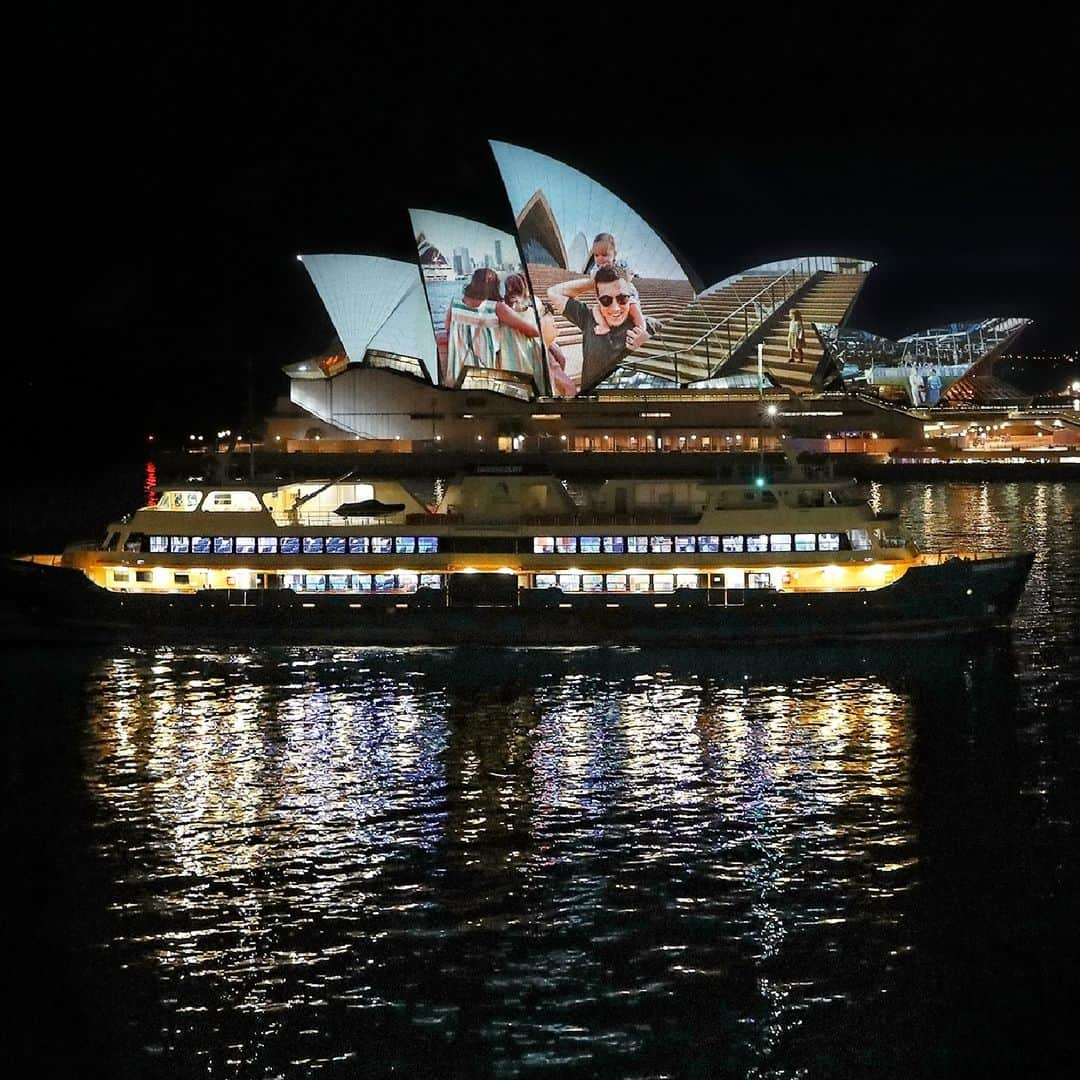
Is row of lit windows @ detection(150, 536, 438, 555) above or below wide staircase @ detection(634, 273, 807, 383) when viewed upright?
below

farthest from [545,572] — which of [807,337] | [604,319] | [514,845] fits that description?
[807,337]

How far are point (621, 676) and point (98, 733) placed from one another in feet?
29.0

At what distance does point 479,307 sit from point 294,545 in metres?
65.6

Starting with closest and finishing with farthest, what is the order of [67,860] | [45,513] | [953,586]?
[67,860], [953,586], [45,513]

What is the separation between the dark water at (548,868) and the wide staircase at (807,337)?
220 ft

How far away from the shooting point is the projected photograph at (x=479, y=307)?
302ft

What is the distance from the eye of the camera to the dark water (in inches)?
556

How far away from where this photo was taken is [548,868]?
1811 cm

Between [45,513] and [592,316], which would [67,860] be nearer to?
[45,513]

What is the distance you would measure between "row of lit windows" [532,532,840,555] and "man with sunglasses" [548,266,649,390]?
61.9 metres

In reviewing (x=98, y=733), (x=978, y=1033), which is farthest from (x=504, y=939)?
(x=98, y=733)

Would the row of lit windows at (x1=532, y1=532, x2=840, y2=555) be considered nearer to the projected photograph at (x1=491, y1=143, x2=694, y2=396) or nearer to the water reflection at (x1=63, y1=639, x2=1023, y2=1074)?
the water reflection at (x1=63, y1=639, x2=1023, y2=1074)

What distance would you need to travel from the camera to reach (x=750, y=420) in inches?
3858

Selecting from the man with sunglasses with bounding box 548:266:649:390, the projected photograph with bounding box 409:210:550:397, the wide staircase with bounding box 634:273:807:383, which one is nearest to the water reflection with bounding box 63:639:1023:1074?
the man with sunglasses with bounding box 548:266:649:390
